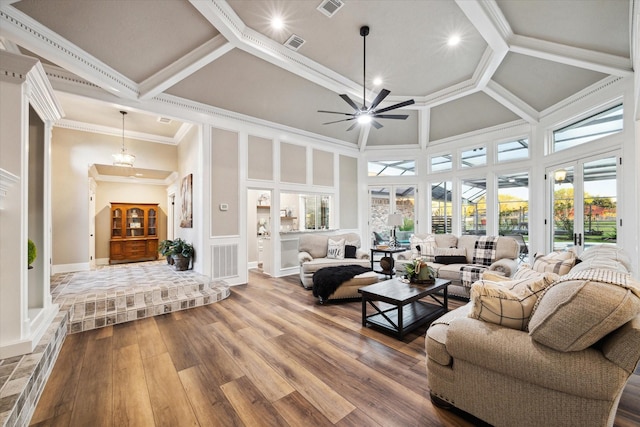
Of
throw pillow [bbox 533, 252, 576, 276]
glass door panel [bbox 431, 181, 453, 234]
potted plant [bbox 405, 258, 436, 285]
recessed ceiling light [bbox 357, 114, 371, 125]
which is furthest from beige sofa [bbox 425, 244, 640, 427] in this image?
glass door panel [bbox 431, 181, 453, 234]

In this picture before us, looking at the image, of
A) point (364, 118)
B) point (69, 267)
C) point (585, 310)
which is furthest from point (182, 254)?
point (585, 310)

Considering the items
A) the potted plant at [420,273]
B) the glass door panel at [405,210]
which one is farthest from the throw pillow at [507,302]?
the glass door panel at [405,210]

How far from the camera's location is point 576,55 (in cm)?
339

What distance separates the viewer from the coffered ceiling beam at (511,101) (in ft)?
15.6

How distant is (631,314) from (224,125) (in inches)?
221

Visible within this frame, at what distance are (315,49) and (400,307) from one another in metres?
3.71

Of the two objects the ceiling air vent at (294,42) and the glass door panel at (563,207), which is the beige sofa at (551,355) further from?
the glass door panel at (563,207)

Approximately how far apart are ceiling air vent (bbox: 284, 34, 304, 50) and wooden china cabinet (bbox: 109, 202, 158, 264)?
6.25m

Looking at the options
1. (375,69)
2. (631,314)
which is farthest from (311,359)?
(375,69)

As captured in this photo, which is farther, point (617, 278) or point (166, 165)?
point (166, 165)

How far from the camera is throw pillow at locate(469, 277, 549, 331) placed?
1.65 metres

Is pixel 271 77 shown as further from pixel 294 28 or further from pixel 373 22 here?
pixel 373 22

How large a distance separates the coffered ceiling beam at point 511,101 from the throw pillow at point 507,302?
14.3 feet

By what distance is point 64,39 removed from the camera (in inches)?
121
